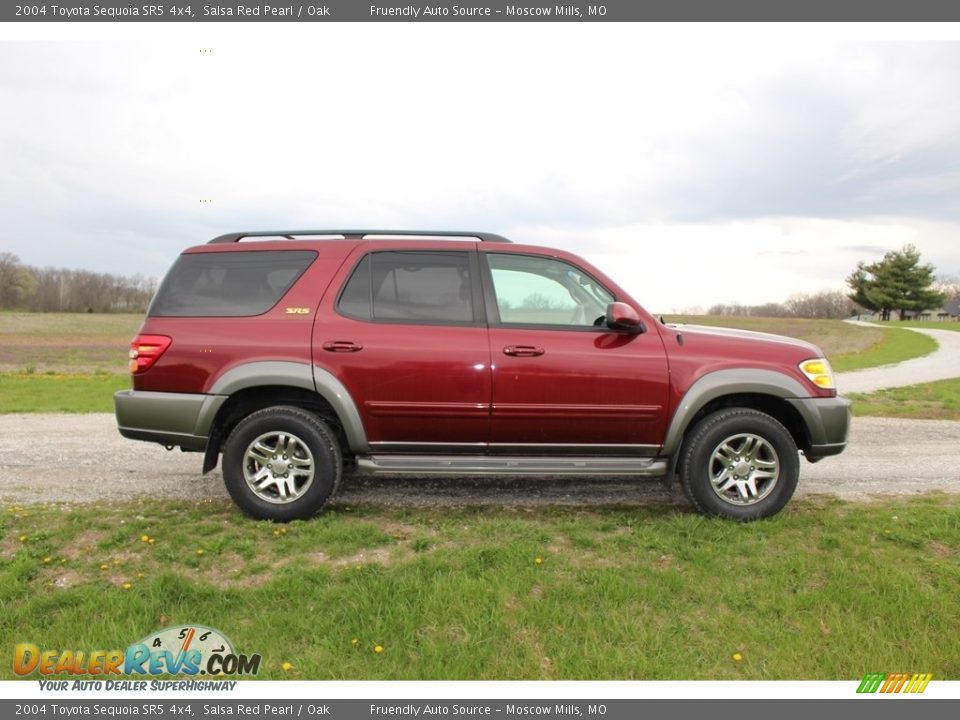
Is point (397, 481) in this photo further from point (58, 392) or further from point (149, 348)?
point (58, 392)

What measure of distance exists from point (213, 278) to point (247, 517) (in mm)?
1757

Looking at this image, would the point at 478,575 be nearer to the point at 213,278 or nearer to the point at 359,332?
the point at 359,332

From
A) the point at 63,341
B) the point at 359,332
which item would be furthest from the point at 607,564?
the point at 63,341

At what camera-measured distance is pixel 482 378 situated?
411 centimetres

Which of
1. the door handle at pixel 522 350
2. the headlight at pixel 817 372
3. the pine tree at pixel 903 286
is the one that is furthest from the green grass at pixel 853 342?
the pine tree at pixel 903 286

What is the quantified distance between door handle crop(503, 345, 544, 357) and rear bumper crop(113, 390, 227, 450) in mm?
2020

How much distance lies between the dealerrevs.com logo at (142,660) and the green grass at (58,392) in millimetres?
8131

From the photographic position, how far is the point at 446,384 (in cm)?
412

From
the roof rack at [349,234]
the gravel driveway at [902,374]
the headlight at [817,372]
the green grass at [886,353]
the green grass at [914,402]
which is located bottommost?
the green grass at [914,402]

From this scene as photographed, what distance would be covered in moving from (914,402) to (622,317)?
401 inches

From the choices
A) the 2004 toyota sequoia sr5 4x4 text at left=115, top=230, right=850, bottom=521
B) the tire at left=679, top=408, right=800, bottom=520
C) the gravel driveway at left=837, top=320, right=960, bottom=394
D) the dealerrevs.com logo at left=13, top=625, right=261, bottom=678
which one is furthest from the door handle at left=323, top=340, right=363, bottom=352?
the gravel driveway at left=837, top=320, right=960, bottom=394

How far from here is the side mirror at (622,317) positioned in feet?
13.2

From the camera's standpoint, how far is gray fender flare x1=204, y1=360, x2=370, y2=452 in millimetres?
4121

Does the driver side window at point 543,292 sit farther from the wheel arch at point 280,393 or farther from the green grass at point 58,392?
the green grass at point 58,392
